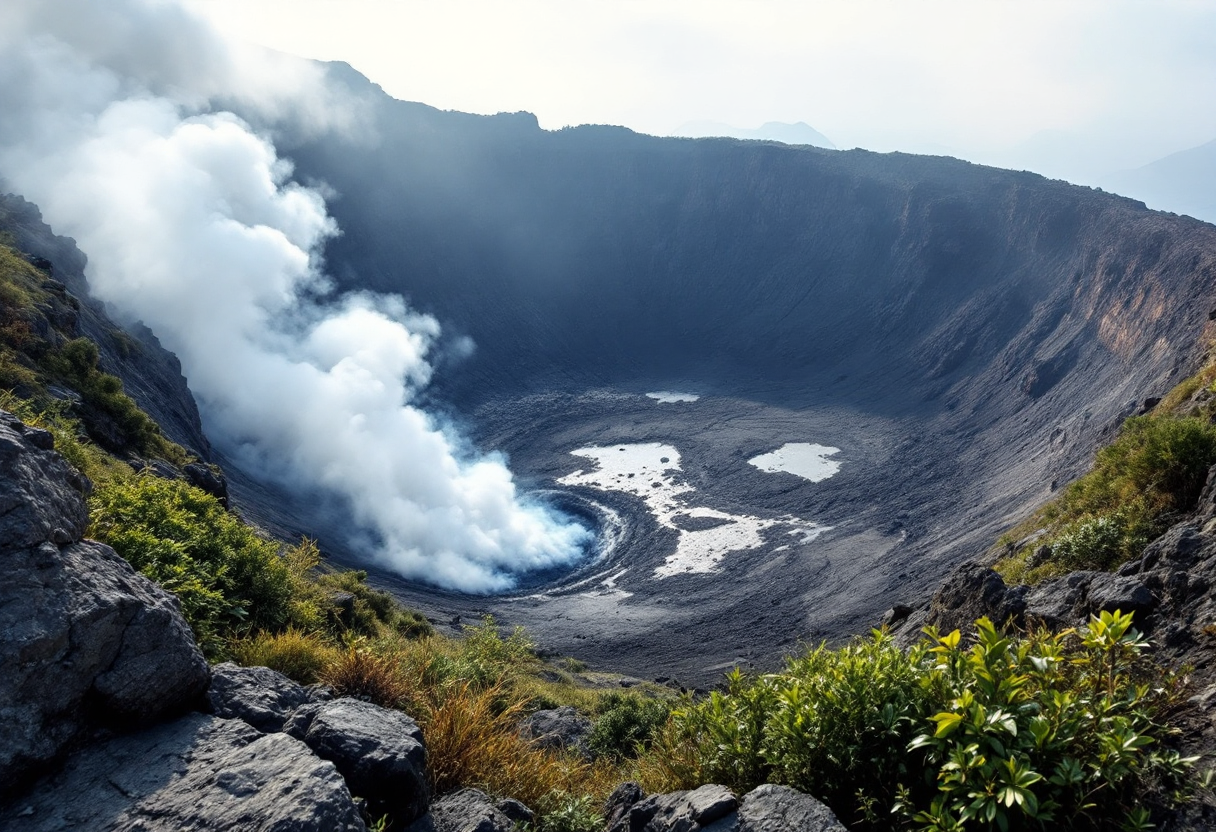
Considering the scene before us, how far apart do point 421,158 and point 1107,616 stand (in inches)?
4058

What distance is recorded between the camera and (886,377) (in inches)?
3125

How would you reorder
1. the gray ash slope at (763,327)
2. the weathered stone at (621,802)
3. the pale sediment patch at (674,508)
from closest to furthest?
the weathered stone at (621,802), the gray ash slope at (763,327), the pale sediment patch at (674,508)

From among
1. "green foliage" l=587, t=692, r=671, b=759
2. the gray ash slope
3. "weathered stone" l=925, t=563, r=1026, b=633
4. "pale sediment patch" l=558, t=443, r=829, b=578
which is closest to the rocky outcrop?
"weathered stone" l=925, t=563, r=1026, b=633

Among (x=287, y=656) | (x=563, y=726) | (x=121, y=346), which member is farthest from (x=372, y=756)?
(x=121, y=346)

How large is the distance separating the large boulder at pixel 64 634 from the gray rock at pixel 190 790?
19 centimetres

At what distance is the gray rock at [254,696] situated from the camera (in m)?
5.25

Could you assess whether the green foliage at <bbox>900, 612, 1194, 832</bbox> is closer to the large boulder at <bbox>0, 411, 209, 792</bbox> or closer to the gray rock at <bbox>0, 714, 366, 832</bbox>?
the gray rock at <bbox>0, 714, 366, 832</bbox>

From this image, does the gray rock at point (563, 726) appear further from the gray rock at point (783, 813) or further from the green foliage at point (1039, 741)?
the green foliage at point (1039, 741)

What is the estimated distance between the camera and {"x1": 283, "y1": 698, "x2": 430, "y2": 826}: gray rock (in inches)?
196

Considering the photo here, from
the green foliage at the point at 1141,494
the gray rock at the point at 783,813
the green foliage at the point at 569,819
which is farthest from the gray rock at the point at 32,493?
the green foliage at the point at 1141,494

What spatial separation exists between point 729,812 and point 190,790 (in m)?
3.33

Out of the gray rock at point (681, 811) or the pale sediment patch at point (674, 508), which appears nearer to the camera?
the gray rock at point (681, 811)

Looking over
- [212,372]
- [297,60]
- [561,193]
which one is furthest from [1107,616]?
[561,193]

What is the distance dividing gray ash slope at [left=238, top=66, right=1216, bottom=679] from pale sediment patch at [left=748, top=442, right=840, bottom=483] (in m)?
1.97
